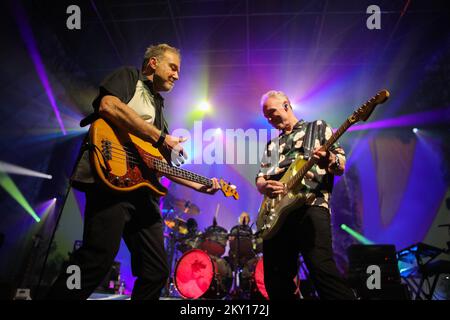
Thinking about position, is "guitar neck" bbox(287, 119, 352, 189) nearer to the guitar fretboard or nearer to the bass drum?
the guitar fretboard

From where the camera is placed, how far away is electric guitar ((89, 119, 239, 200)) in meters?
1.90

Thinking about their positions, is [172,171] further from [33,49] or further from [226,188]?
[33,49]

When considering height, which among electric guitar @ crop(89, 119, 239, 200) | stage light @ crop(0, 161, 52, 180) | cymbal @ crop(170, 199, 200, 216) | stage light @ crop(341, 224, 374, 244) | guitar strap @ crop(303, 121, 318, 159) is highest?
stage light @ crop(0, 161, 52, 180)

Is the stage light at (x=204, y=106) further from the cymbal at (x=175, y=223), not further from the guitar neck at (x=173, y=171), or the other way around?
the guitar neck at (x=173, y=171)

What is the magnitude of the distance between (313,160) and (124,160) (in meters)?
1.50

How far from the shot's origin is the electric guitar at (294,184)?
7.85ft

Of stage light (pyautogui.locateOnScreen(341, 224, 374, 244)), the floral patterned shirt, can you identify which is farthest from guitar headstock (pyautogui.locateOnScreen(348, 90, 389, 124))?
stage light (pyautogui.locateOnScreen(341, 224, 374, 244))

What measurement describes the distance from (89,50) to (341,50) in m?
6.82

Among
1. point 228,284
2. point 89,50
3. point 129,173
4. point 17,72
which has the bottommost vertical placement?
point 228,284

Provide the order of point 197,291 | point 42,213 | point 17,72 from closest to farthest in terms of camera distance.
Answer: point 197,291
point 17,72
point 42,213

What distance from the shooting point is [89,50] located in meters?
7.89
